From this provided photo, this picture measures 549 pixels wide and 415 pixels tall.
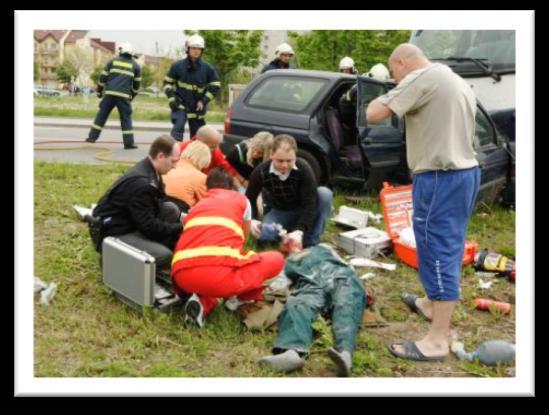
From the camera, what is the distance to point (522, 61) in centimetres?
371

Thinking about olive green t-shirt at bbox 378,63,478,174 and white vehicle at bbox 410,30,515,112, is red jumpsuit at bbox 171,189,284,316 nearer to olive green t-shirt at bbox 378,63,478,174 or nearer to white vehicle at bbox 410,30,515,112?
olive green t-shirt at bbox 378,63,478,174

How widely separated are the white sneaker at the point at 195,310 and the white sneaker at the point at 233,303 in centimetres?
22

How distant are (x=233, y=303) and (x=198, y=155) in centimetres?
171

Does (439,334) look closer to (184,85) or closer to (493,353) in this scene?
(493,353)

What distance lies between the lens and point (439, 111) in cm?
345

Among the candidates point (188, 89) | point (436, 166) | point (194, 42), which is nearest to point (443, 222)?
point (436, 166)

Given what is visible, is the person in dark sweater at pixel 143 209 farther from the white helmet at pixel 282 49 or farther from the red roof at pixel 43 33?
the white helmet at pixel 282 49

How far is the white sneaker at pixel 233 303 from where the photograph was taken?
390 cm

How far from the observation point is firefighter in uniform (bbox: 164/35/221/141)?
8.79 meters

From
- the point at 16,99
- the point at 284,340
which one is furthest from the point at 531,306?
the point at 16,99

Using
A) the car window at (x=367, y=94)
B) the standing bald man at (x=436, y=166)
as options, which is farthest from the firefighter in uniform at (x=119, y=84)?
the standing bald man at (x=436, y=166)

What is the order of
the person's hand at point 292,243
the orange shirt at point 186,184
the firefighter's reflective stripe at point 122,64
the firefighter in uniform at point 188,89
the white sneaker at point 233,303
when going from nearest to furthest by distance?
1. the white sneaker at point 233,303
2. the person's hand at point 292,243
3. the orange shirt at point 186,184
4. the firefighter in uniform at point 188,89
5. the firefighter's reflective stripe at point 122,64

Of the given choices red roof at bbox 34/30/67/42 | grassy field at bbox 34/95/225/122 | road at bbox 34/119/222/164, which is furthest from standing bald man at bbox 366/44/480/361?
grassy field at bbox 34/95/225/122

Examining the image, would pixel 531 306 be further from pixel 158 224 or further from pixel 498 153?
pixel 498 153
